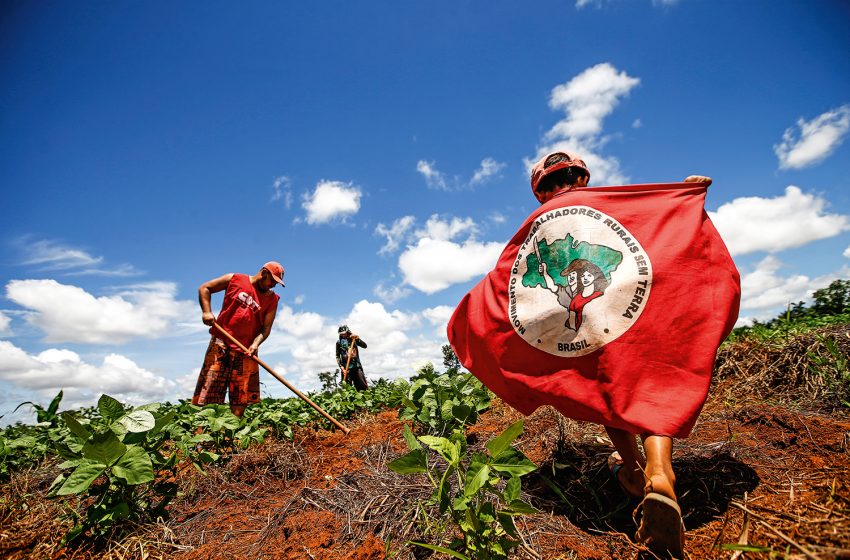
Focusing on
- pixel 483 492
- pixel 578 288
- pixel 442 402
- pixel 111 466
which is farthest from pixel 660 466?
pixel 111 466

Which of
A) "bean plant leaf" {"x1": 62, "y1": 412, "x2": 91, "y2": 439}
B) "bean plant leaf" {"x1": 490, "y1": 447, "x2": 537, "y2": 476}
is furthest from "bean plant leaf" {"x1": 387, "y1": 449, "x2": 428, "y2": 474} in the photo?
"bean plant leaf" {"x1": 62, "y1": 412, "x2": 91, "y2": 439}

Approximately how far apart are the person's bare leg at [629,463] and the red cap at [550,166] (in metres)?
1.65

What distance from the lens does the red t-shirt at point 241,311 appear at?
5211 millimetres

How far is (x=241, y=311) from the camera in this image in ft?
17.1

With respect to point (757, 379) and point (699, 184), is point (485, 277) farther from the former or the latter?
point (757, 379)

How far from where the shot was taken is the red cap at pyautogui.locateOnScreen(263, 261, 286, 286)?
5527mm

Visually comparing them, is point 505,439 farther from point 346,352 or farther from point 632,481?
point 346,352

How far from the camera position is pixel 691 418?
1.75 metres

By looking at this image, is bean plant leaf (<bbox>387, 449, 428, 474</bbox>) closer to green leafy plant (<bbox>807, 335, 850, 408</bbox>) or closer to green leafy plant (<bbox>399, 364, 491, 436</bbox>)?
green leafy plant (<bbox>399, 364, 491, 436</bbox>)

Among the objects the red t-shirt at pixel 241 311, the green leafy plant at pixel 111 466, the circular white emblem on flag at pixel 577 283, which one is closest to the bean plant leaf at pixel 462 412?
the circular white emblem on flag at pixel 577 283

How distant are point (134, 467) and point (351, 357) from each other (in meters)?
8.56

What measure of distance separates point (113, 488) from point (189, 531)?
47 centimetres

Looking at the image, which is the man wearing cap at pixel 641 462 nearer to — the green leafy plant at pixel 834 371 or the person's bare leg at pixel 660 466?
the person's bare leg at pixel 660 466

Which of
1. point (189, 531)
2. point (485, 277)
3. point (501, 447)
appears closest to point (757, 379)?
point (485, 277)
